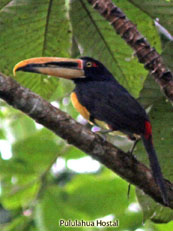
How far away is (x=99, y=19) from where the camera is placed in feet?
12.2

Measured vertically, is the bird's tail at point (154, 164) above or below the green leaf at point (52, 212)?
above

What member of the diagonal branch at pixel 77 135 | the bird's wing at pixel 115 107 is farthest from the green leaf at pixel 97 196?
the diagonal branch at pixel 77 135

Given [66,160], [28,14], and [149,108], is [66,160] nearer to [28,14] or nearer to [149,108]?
[149,108]

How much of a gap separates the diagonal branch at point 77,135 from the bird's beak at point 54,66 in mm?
567

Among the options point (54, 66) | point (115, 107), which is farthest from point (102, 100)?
point (54, 66)

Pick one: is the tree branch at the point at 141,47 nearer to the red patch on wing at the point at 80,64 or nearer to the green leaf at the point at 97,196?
the red patch on wing at the point at 80,64

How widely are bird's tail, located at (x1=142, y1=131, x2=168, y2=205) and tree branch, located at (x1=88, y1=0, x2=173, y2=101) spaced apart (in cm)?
39

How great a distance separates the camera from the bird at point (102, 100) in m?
3.35

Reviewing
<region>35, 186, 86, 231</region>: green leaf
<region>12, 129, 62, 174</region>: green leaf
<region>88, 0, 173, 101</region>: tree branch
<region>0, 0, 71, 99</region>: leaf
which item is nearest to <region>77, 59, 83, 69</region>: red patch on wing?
<region>0, 0, 71, 99</region>: leaf

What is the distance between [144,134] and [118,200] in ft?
1.78

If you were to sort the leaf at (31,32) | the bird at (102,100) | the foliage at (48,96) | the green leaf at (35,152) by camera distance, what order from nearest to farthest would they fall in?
the bird at (102,100) → the foliage at (48,96) → the leaf at (31,32) → the green leaf at (35,152)

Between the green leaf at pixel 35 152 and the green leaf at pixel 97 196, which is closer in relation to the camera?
the green leaf at pixel 97 196

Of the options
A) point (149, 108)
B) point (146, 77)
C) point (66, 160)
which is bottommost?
point (66, 160)

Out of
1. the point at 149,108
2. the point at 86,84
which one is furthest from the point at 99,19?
the point at 149,108
